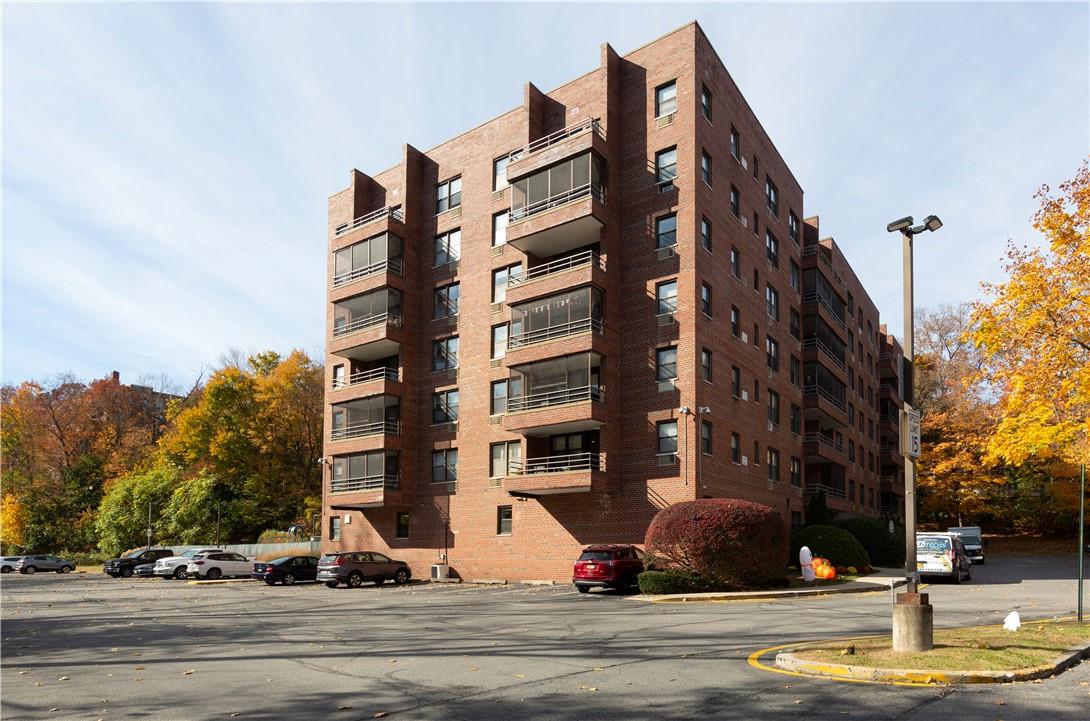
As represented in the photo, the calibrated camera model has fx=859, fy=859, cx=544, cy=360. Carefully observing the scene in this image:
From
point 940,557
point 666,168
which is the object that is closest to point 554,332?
point 666,168

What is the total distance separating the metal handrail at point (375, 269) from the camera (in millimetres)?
43916

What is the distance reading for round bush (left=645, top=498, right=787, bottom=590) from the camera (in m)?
27.5

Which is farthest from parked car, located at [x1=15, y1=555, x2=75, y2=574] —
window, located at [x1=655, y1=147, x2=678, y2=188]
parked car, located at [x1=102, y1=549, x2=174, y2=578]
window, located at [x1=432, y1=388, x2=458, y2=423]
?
window, located at [x1=655, y1=147, x2=678, y2=188]

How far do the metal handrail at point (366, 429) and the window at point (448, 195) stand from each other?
11262 millimetres

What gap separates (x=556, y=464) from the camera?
3719 centimetres

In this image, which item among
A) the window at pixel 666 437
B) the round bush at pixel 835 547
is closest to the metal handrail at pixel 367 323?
the window at pixel 666 437

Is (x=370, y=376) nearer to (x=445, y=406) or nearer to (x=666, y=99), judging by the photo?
(x=445, y=406)

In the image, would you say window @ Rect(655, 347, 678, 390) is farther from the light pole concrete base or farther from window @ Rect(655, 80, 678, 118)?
the light pole concrete base

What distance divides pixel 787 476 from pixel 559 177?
19.2m

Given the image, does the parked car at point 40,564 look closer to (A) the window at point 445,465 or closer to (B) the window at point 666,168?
(A) the window at point 445,465

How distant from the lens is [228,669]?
1269 centimetres

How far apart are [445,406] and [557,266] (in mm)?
9377

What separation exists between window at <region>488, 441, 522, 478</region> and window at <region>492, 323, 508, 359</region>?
13.8 ft

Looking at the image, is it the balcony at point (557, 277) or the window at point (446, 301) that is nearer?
the balcony at point (557, 277)
